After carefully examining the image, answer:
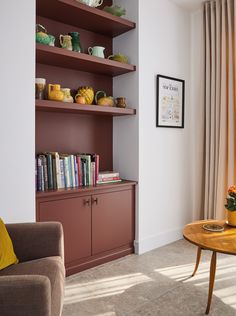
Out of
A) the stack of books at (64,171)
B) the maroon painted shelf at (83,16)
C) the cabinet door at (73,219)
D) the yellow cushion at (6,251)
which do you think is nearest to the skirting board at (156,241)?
the cabinet door at (73,219)

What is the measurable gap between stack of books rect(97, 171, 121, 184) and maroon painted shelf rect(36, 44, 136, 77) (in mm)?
1049

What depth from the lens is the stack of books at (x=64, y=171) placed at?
2410 mm

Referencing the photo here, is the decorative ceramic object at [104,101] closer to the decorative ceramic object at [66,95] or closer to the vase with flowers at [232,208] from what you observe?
the decorative ceramic object at [66,95]

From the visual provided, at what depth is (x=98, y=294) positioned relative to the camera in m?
2.15

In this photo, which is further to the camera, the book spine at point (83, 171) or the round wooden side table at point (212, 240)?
the book spine at point (83, 171)

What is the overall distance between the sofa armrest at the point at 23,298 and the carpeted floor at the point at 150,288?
767 mm

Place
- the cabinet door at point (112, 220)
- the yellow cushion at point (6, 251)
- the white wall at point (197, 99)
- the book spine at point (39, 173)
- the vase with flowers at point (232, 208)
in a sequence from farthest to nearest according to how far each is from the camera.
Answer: the white wall at point (197, 99) < the cabinet door at point (112, 220) < the book spine at point (39, 173) < the vase with flowers at point (232, 208) < the yellow cushion at point (6, 251)

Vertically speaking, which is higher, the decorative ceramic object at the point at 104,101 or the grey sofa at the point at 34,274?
the decorative ceramic object at the point at 104,101

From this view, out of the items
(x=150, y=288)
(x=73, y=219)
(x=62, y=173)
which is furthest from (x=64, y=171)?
(x=150, y=288)

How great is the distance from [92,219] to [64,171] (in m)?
0.51

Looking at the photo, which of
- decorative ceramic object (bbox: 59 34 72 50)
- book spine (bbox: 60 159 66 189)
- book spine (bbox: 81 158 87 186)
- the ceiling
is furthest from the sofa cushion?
the ceiling

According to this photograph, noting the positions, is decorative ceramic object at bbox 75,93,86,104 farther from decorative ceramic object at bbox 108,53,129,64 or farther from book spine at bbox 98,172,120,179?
book spine at bbox 98,172,120,179

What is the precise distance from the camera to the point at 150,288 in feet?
7.36

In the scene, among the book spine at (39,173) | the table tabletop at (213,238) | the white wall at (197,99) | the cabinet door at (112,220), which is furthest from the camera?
the white wall at (197,99)
